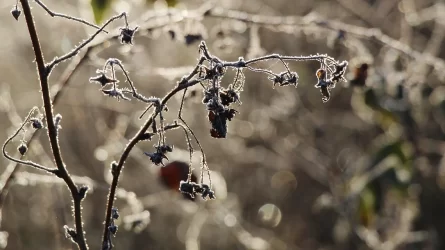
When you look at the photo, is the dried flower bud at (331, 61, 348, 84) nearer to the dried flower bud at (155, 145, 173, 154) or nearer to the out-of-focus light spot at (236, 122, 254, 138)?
the dried flower bud at (155, 145, 173, 154)

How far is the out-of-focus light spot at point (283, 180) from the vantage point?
3.87 meters

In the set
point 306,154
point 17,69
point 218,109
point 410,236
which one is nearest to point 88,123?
point 17,69

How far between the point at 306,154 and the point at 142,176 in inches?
46.3

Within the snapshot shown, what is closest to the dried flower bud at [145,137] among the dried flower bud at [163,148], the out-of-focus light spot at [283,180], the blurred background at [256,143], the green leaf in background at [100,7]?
the dried flower bud at [163,148]

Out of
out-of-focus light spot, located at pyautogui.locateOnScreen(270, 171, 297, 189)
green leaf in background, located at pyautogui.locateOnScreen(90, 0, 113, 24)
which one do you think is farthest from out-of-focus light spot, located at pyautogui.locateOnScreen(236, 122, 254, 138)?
green leaf in background, located at pyautogui.locateOnScreen(90, 0, 113, 24)

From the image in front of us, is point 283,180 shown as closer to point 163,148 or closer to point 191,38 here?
point 191,38

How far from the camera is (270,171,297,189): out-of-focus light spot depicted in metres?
3.87

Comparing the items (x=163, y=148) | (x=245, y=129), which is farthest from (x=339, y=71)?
(x=245, y=129)

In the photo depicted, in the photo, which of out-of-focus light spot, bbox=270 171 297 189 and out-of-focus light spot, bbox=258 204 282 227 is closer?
out-of-focus light spot, bbox=258 204 282 227

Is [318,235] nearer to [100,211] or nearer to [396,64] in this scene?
[100,211]

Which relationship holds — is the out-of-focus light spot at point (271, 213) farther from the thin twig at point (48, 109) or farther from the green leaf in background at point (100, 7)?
the thin twig at point (48, 109)

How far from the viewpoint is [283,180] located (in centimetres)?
392

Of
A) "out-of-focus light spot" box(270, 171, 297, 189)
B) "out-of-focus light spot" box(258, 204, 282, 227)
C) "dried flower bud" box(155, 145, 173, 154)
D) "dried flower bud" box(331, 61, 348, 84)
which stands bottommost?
"dried flower bud" box(155, 145, 173, 154)

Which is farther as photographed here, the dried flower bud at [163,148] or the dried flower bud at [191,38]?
the dried flower bud at [191,38]
